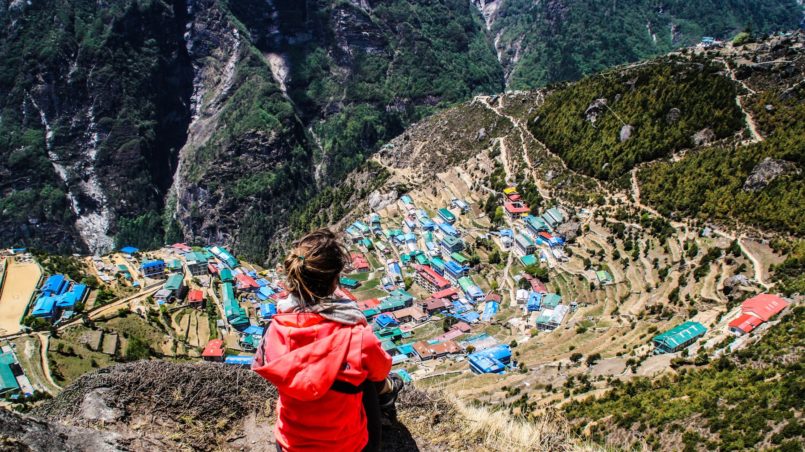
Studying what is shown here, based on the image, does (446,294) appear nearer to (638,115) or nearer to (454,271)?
(454,271)

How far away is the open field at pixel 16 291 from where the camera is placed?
36.4 meters

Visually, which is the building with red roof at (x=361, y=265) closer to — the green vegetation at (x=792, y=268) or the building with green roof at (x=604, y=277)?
the building with green roof at (x=604, y=277)

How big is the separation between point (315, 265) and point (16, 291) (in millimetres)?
48114

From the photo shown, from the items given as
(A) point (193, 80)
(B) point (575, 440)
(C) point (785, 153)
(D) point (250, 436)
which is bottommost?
(C) point (785, 153)

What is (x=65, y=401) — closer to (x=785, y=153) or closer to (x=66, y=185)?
(x=785, y=153)

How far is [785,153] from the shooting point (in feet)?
121

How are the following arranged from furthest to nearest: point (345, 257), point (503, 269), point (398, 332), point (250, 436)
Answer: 1. point (503, 269)
2. point (398, 332)
3. point (250, 436)
4. point (345, 257)

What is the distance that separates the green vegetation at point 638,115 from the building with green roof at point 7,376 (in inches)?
1904

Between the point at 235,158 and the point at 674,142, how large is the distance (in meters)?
88.6

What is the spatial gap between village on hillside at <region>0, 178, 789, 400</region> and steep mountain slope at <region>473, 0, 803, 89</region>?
112501 mm

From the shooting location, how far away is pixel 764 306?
86.5 feet

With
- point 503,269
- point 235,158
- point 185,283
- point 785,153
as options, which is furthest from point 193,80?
point 785,153

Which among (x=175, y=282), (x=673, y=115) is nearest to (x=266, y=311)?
(x=175, y=282)

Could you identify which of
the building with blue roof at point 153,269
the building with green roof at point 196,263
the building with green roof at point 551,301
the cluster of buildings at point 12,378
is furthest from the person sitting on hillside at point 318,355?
the building with green roof at point 196,263
